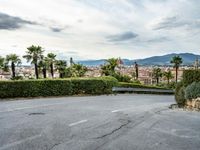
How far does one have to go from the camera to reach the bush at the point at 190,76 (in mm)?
19719

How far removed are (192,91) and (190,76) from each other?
6.25ft

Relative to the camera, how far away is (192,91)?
18469 millimetres

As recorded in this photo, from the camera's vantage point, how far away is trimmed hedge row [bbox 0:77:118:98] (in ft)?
80.3

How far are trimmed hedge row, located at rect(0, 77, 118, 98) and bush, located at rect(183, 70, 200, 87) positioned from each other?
11.1 m

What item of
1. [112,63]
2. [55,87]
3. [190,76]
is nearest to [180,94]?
[190,76]

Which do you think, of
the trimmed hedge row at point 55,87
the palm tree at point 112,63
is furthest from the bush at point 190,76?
the palm tree at point 112,63

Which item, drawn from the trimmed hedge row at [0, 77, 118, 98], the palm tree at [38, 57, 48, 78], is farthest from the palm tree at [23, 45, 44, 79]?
the trimmed hedge row at [0, 77, 118, 98]

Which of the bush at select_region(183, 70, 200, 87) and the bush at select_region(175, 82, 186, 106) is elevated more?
the bush at select_region(183, 70, 200, 87)

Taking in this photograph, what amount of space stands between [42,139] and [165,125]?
4699 millimetres

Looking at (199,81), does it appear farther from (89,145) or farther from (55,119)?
(89,145)

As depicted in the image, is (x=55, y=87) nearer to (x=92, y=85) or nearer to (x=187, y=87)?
(x=92, y=85)

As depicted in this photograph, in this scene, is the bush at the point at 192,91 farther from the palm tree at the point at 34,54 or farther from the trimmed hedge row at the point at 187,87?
the palm tree at the point at 34,54

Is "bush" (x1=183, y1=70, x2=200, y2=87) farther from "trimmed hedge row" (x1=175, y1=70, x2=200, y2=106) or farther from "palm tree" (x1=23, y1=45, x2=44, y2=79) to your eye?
"palm tree" (x1=23, y1=45, x2=44, y2=79)

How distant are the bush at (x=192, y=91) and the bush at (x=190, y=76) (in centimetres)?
109
